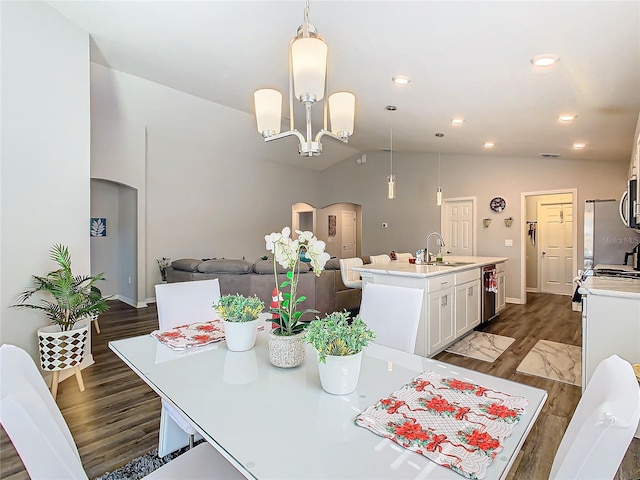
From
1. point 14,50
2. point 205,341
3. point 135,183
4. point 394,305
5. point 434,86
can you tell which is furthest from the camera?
point 135,183

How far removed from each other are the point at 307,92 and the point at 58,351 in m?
2.80

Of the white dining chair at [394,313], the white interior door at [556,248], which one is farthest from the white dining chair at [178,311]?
the white interior door at [556,248]

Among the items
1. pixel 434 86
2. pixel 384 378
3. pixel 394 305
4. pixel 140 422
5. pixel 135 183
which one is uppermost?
pixel 434 86

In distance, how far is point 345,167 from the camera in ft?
30.6

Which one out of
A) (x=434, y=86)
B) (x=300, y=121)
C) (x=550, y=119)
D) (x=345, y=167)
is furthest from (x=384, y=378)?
(x=345, y=167)

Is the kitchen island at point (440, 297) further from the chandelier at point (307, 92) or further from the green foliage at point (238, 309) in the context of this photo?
the green foliage at point (238, 309)

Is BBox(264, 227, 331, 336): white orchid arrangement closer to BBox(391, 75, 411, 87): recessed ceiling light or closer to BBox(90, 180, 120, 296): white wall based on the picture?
BBox(391, 75, 411, 87): recessed ceiling light

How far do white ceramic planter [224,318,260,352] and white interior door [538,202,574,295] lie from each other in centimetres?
808

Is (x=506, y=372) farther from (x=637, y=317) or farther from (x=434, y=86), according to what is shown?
(x=434, y=86)

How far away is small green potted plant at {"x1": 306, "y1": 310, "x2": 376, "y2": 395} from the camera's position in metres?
1.13

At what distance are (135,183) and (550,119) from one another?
20.3 ft

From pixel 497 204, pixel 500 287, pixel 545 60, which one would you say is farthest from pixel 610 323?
pixel 497 204

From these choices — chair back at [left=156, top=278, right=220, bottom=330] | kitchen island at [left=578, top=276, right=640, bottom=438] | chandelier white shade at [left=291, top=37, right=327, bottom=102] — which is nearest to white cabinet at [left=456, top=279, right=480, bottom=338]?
kitchen island at [left=578, top=276, right=640, bottom=438]

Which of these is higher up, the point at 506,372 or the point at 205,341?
the point at 205,341
